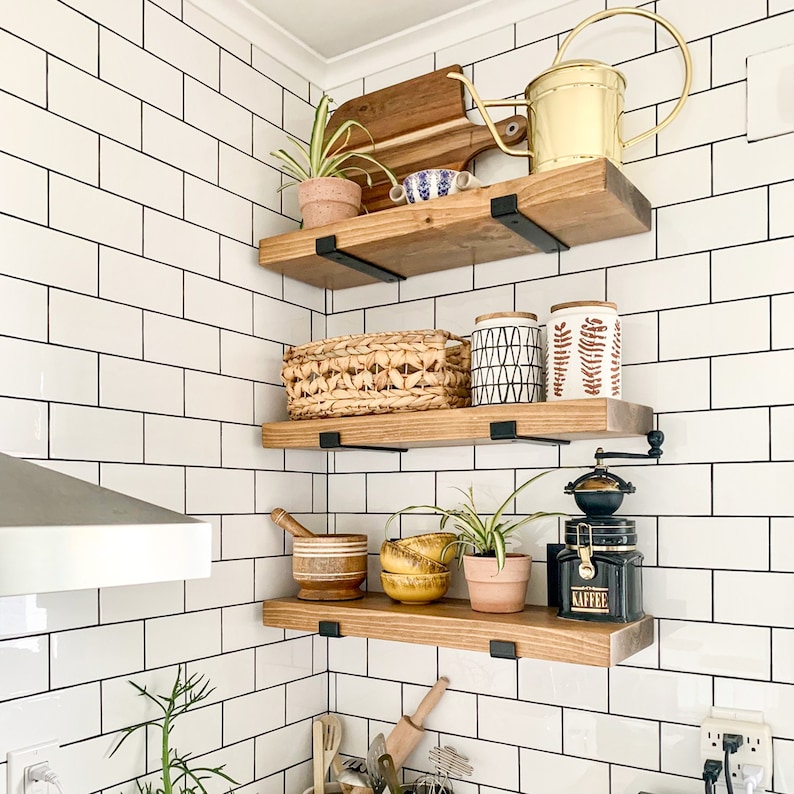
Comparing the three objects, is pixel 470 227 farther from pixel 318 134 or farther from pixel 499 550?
pixel 499 550

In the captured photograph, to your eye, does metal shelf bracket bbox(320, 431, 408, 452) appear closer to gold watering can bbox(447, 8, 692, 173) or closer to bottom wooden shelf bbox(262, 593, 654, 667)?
bottom wooden shelf bbox(262, 593, 654, 667)

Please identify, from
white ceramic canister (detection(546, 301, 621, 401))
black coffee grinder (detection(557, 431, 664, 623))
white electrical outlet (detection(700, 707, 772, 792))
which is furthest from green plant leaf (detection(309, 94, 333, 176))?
white electrical outlet (detection(700, 707, 772, 792))

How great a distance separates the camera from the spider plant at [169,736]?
4.62 ft

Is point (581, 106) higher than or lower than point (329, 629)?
higher

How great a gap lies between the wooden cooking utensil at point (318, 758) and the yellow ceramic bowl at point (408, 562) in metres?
0.45

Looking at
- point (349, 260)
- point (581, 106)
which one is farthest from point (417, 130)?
point (581, 106)

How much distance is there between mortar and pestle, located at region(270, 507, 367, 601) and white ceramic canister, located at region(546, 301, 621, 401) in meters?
0.53

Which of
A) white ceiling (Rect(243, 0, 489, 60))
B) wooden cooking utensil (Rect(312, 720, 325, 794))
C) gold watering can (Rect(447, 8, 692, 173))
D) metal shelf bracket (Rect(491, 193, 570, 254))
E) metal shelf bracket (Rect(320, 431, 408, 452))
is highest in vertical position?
white ceiling (Rect(243, 0, 489, 60))

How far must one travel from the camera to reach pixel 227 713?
1602 mm

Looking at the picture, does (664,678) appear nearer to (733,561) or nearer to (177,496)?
(733,561)

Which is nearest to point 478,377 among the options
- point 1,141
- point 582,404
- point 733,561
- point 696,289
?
point 582,404

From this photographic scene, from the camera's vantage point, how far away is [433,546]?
5.23 feet

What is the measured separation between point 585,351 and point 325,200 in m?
0.63

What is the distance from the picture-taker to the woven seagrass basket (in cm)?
154
